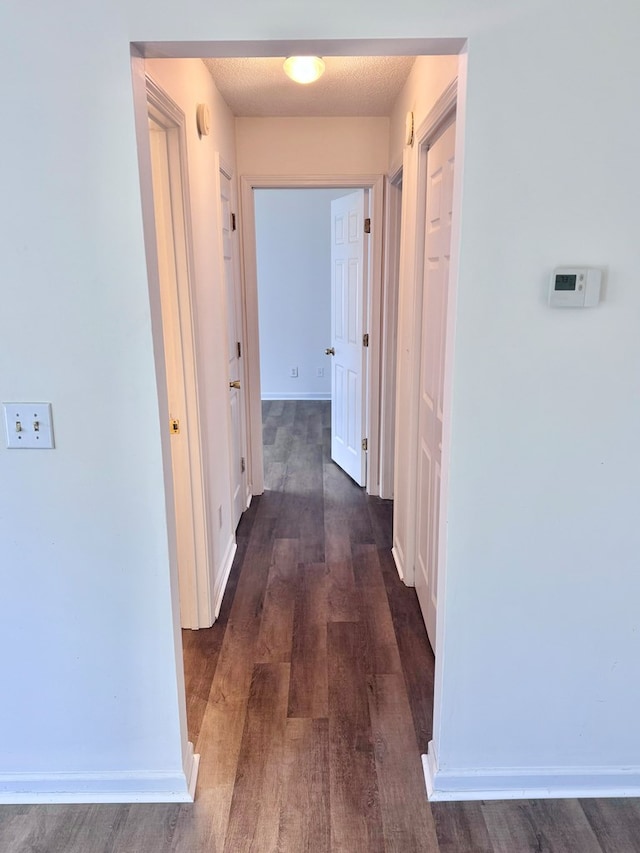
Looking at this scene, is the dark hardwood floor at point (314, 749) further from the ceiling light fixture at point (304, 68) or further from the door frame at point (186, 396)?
the ceiling light fixture at point (304, 68)

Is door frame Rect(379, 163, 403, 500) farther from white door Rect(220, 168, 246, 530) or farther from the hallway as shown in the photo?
white door Rect(220, 168, 246, 530)

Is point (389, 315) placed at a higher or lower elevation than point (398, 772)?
higher

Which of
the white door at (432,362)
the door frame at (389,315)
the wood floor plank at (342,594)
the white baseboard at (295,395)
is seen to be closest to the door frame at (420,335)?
the white door at (432,362)

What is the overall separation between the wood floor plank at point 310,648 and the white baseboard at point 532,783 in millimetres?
482

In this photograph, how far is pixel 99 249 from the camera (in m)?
1.37

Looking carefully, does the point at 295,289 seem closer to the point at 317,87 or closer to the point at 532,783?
the point at 317,87

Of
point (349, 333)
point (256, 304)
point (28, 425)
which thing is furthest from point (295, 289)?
point (28, 425)

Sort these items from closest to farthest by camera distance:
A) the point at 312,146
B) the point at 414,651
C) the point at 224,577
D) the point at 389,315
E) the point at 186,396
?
1. the point at 186,396
2. the point at 414,651
3. the point at 224,577
4. the point at 312,146
5. the point at 389,315

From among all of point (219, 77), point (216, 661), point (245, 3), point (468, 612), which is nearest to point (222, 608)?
point (216, 661)

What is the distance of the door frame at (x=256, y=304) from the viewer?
11.5ft

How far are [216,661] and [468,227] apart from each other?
185 cm

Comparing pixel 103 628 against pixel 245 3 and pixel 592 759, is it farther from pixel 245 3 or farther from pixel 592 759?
pixel 245 3

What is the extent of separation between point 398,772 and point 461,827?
9.4 inches

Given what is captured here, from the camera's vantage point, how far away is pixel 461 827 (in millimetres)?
1617
